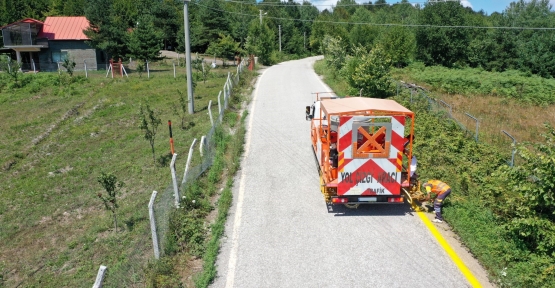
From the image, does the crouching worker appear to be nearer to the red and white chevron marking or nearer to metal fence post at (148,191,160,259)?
the red and white chevron marking

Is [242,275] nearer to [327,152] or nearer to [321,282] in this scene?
[321,282]

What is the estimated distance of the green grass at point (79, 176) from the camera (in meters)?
9.63

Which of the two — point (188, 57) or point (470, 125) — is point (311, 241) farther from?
point (188, 57)

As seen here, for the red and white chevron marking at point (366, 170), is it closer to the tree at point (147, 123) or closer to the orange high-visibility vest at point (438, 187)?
the orange high-visibility vest at point (438, 187)

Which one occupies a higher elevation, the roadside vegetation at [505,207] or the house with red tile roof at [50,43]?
the house with red tile roof at [50,43]

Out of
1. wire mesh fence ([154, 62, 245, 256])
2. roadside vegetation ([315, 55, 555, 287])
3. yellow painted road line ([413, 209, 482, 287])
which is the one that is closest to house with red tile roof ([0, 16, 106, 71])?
wire mesh fence ([154, 62, 245, 256])

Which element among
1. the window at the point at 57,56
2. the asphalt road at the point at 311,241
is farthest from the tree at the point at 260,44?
the asphalt road at the point at 311,241

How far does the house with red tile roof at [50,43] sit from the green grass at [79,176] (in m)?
14.7

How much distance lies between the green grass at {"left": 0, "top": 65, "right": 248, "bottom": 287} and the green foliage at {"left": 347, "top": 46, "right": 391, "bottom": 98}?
7.34 m

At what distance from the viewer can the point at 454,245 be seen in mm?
8516

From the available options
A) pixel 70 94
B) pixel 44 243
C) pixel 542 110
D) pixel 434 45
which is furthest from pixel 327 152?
A: pixel 434 45

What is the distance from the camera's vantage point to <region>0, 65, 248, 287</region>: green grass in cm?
963

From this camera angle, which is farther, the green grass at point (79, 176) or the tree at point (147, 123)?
the tree at point (147, 123)

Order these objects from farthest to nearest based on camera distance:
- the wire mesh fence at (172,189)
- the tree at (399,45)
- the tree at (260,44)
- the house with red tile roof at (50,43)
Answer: the tree at (399,45) → the tree at (260,44) → the house with red tile roof at (50,43) → the wire mesh fence at (172,189)
